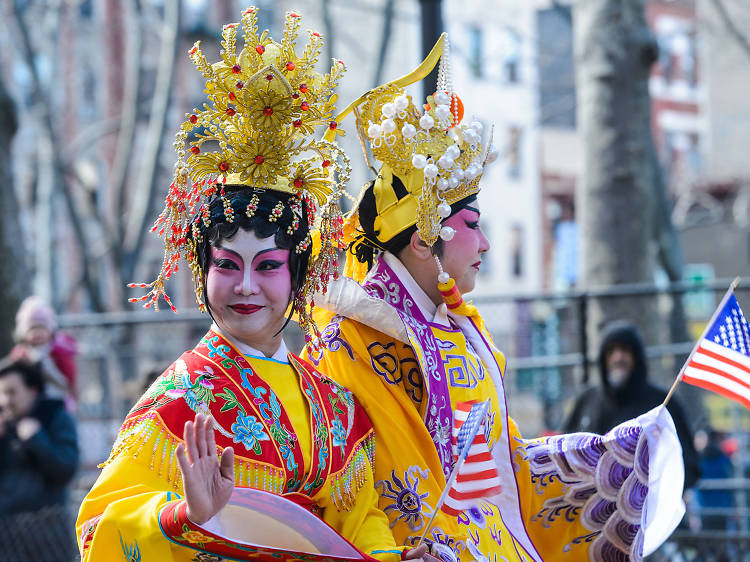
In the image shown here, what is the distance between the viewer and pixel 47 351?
6859 millimetres

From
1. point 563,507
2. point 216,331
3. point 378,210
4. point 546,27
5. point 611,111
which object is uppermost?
point 546,27

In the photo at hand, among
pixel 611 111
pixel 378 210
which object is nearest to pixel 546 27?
pixel 611 111

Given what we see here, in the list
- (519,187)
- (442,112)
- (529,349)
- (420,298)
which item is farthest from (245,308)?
(519,187)

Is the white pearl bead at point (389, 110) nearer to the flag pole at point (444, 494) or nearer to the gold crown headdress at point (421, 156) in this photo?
the gold crown headdress at point (421, 156)

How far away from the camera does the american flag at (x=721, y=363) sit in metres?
3.57

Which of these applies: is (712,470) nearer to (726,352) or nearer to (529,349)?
(529,349)

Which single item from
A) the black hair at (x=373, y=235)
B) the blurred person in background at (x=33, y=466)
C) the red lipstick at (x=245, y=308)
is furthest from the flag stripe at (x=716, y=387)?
the blurred person in background at (x=33, y=466)

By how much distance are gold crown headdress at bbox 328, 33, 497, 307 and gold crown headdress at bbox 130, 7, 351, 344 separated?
38 centimetres

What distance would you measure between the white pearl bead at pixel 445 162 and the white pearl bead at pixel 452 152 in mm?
12

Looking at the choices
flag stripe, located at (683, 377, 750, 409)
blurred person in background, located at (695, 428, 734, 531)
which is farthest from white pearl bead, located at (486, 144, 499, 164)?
blurred person in background, located at (695, 428, 734, 531)

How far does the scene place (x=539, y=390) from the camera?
7504 millimetres

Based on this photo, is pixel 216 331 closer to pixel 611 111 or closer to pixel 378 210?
pixel 378 210

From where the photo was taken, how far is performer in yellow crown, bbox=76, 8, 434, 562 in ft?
9.30

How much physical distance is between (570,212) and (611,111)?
21.7 m
